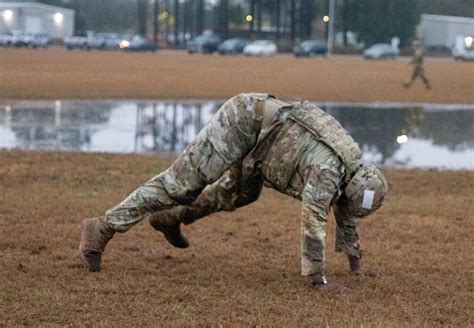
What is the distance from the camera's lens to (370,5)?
9781 centimetres

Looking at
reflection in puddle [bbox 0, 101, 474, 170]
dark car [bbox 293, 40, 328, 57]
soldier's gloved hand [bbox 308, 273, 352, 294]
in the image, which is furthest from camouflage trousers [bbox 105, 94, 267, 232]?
dark car [bbox 293, 40, 328, 57]

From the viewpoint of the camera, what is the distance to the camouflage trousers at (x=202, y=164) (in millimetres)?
6031

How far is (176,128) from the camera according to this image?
61.6ft

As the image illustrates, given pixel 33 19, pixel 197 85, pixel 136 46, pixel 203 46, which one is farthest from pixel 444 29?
pixel 197 85

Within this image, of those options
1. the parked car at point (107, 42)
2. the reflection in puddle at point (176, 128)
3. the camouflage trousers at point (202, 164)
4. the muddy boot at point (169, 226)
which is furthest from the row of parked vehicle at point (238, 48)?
the camouflage trousers at point (202, 164)

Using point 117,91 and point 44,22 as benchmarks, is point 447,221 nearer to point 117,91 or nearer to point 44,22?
point 117,91

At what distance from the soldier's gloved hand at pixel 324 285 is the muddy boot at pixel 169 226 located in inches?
49.1

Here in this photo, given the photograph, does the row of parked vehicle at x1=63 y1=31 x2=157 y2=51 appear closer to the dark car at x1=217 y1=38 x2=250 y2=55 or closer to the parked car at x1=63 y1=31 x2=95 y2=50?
the parked car at x1=63 y1=31 x2=95 y2=50

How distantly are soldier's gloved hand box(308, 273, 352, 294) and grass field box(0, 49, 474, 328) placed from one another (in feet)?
0.22

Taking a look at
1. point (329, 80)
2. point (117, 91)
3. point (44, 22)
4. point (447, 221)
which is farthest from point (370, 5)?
point (447, 221)

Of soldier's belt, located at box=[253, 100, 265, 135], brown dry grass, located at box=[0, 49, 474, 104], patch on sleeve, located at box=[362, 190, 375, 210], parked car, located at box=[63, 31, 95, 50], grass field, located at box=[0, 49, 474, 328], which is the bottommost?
parked car, located at box=[63, 31, 95, 50]

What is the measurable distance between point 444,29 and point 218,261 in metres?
109

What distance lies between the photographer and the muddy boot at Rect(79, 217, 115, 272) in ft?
20.7

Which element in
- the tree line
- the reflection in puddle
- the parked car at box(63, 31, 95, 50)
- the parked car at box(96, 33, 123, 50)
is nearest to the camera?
the reflection in puddle
